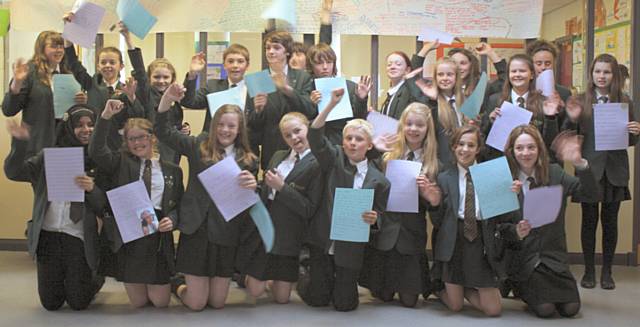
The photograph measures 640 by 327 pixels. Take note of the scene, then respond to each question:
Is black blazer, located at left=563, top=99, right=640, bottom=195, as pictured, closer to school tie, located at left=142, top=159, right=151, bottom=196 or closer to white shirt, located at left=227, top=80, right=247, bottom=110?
white shirt, located at left=227, top=80, right=247, bottom=110

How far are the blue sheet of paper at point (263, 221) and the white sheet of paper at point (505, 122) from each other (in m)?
1.32

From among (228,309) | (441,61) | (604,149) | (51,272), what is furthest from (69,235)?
(604,149)

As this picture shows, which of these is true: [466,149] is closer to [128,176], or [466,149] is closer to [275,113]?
[275,113]

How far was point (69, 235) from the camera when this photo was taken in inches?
150

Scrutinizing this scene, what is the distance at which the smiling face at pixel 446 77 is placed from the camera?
4.32 metres

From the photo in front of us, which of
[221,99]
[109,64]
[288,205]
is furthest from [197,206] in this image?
[109,64]

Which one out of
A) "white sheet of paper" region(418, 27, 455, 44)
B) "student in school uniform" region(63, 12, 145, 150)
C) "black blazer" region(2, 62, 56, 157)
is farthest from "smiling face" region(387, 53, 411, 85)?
"black blazer" region(2, 62, 56, 157)

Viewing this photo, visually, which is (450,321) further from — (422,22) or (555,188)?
(422,22)

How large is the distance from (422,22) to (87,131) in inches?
92.5

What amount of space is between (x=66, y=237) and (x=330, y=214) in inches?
51.1

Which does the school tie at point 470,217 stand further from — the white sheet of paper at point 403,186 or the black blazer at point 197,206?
the black blazer at point 197,206

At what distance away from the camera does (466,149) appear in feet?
12.8

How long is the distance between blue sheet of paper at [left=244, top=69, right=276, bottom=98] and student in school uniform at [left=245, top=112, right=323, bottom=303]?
21cm

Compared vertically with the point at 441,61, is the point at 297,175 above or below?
below
